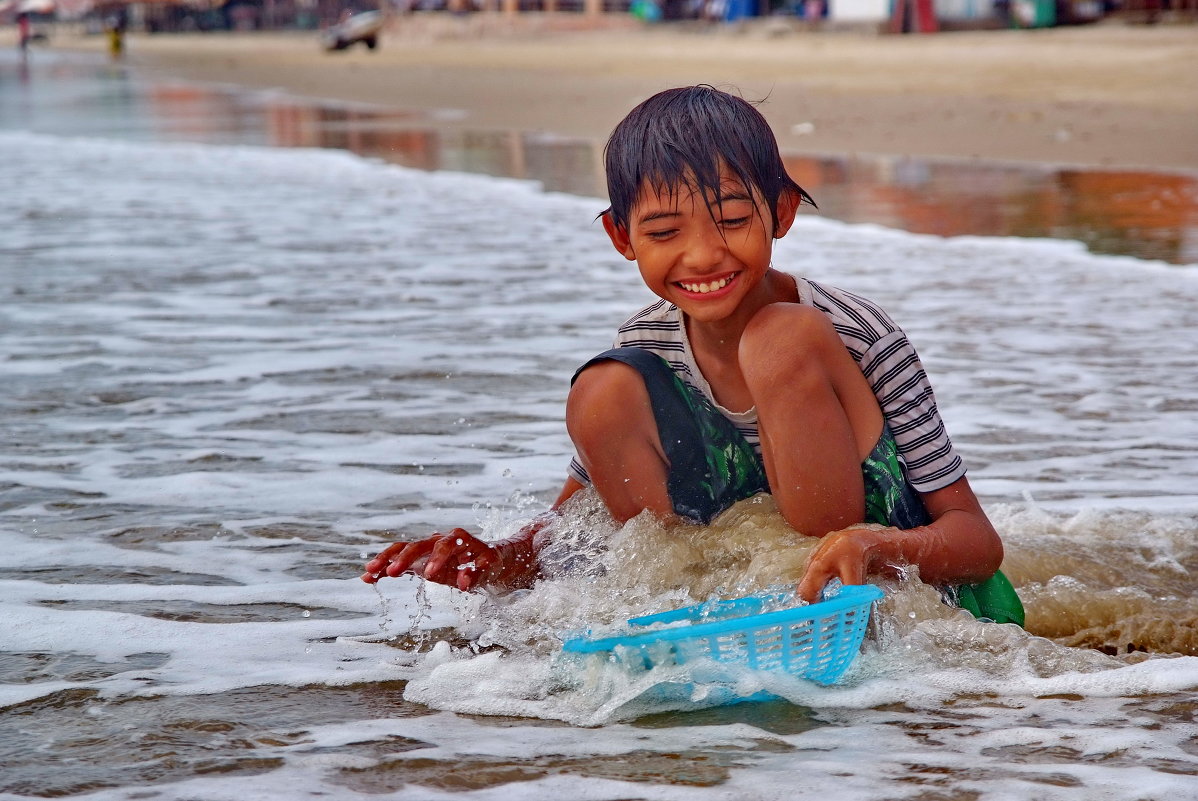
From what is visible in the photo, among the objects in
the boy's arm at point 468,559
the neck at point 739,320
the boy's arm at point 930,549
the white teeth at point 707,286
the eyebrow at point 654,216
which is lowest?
the boy's arm at point 468,559

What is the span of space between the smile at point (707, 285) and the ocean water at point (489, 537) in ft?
1.43

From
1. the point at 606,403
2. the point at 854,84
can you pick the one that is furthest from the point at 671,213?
the point at 854,84

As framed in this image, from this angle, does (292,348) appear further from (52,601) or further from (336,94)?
(336,94)

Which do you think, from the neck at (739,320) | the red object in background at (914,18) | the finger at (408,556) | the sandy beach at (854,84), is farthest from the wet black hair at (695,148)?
the red object in background at (914,18)

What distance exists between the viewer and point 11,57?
56.0 meters

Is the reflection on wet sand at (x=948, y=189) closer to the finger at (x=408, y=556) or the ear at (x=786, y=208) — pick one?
the ear at (x=786, y=208)

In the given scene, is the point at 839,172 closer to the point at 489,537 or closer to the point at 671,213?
the point at 489,537

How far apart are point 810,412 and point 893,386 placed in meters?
0.22

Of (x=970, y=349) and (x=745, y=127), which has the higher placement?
(x=745, y=127)

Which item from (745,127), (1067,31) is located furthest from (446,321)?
(1067,31)

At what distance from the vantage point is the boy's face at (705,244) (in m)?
2.44

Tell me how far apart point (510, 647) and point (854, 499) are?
0.68m

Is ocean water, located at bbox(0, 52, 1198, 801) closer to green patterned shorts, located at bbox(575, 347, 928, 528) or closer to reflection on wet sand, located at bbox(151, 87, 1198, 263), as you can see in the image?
green patterned shorts, located at bbox(575, 347, 928, 528)

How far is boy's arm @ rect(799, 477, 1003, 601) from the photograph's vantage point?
224 cm
